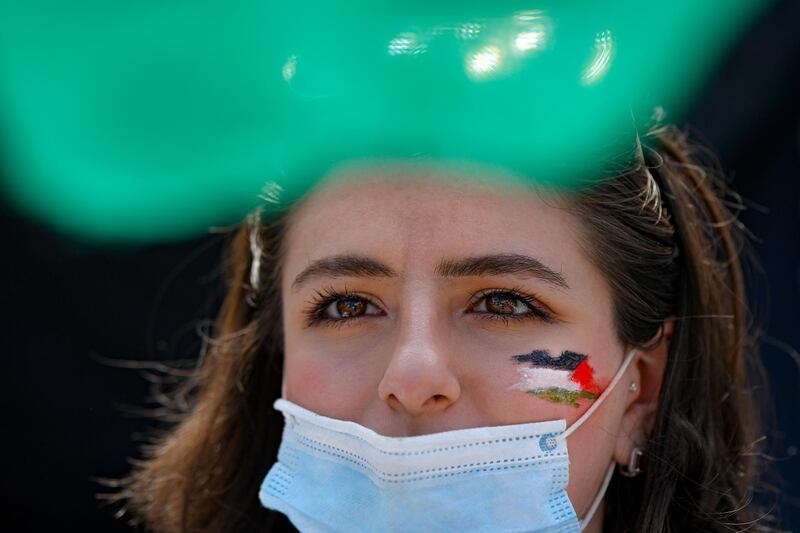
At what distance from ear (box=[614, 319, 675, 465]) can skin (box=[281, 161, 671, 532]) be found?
2 centimetres

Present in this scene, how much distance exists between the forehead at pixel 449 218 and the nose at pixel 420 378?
196 mm

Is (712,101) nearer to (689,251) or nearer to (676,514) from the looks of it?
(689,251)

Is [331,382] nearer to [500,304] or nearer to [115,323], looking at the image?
[500,304]

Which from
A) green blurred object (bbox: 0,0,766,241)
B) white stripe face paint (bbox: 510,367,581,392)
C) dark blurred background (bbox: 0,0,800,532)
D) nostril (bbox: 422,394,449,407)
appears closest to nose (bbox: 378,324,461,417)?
nostril (bbox: 422,394,449,407)

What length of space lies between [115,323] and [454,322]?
6.00ft

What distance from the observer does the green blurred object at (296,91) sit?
2115 millimetres

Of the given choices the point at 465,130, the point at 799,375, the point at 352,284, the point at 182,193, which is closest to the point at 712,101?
the point at 799,375

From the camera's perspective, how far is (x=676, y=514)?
2264 mm

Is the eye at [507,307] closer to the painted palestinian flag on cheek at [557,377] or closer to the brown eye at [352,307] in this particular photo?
the painted palestinian flag on cheek at [557,377]

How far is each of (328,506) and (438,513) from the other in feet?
0.91

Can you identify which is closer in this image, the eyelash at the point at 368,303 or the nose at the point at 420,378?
the nose at the point at 420,378

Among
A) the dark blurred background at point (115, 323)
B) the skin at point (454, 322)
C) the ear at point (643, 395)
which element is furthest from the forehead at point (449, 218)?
the dark blurred background at point (115, 323)

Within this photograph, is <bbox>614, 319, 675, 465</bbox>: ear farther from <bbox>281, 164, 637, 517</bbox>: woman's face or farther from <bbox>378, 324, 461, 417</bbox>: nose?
<bbox>378, 324, 461, 417</bbox>: nose

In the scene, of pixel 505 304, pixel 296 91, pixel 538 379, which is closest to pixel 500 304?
pixel 505 304
